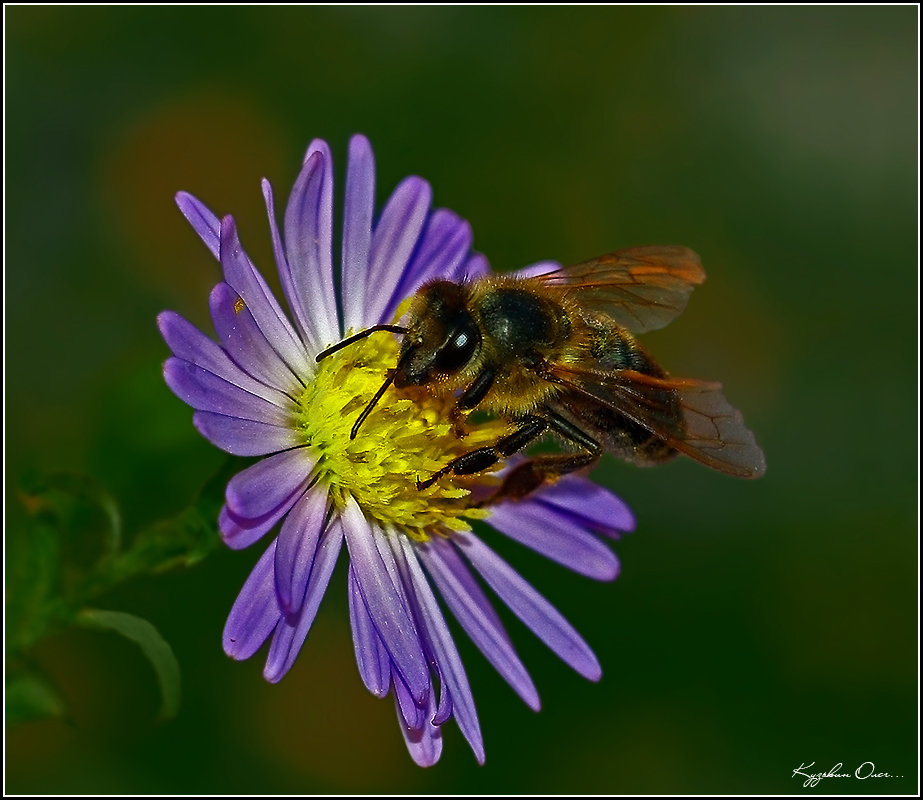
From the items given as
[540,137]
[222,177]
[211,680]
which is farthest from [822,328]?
[211,680]

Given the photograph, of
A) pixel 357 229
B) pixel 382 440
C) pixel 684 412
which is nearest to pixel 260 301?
pixel 382 440

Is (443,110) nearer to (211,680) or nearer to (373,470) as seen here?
(211,680)

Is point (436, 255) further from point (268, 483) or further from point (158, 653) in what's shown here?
point (158, 653)

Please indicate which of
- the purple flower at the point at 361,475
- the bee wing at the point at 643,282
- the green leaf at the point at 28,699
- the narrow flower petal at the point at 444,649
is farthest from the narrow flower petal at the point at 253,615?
the bee wing at the point at 643,282

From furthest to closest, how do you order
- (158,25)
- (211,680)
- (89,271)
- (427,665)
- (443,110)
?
(443,110)
(158,25)
(89,271)
(211,680)
(427,665)

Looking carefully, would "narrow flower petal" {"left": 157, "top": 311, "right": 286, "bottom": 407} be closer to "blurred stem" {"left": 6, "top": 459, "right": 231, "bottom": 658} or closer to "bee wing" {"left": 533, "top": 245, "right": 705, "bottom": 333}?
"blurred stem" {"left": 6, "top": 459, "right": 231, "bottom": 658}

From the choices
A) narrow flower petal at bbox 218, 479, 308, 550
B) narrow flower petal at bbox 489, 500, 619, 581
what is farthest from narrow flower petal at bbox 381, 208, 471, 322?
narrow flower petal at bbox 218, 479, 308, 550

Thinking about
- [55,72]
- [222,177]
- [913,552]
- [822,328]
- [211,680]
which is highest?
[55,72]
